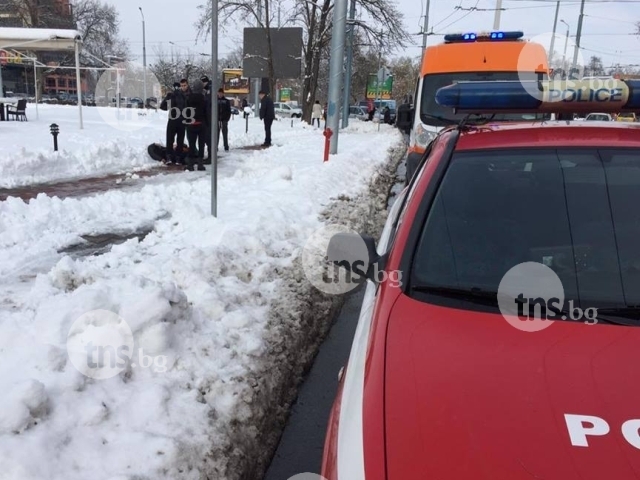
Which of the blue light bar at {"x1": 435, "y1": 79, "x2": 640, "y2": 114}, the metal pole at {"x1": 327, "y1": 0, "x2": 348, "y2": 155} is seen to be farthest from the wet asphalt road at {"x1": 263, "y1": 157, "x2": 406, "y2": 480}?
the metal pole at {"x1": 327, "y1": 0, "x2": 348, "y2": 155}

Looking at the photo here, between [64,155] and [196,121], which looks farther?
[196,121]

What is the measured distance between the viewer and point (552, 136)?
2750 mm

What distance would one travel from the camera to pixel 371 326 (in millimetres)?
2125

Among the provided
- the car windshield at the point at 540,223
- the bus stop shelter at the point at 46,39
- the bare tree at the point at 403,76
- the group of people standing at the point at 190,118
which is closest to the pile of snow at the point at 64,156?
the group of people standing at the point at 190,118

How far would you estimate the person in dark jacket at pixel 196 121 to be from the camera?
11.9m

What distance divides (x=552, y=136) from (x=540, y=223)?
55 centimetres

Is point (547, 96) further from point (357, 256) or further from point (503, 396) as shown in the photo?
point (503, 396)

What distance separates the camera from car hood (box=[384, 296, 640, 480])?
1.43 metres

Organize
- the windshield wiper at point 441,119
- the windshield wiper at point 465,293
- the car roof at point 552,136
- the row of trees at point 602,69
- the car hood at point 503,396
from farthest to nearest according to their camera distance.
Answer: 1. the row of trees at point 602,69
2. the windshield wiper at point 441,119
3. the car roof at point 552,136
4. the windshield wiper at point 465,293
5. the car hood at point 503,396

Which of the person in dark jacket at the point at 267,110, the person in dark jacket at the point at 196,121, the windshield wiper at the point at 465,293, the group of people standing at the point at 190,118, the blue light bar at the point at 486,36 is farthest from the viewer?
the person in dark jacket at the point at 267,110

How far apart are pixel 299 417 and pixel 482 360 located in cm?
209

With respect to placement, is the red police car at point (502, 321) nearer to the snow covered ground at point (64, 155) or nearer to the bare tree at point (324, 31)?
the snow covered ground at point (64, 155)

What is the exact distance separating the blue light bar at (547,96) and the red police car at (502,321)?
11 mm

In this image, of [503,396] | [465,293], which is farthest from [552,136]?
[503,396]
